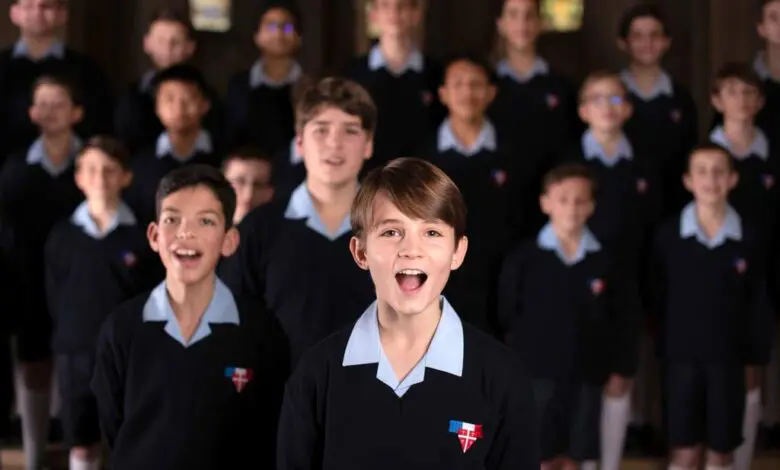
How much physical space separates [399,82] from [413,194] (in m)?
2.61

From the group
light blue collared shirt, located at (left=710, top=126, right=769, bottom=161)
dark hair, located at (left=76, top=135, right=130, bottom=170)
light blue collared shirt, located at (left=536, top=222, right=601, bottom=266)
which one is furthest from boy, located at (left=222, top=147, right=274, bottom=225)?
light blue collared shirt, located at (left=710, top=126, right=769, bottom=161)

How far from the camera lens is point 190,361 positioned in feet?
7.72

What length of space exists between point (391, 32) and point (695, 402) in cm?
181

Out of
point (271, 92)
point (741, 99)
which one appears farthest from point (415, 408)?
point (271, 92)

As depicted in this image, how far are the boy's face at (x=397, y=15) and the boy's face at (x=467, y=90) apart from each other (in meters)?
0.34

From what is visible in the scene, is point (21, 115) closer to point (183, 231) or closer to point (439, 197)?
point (183, 231)

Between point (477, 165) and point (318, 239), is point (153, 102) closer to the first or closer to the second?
point (477, 165)

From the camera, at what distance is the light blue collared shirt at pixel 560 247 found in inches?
153

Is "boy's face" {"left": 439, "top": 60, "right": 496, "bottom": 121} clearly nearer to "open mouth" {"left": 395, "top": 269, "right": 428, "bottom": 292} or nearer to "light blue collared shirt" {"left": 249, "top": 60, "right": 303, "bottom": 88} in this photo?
"light blue collared shirt" {"left": 249, "top": 60, "right": 303, "bottom": 88}

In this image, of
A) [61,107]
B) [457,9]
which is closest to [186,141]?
[61,107]

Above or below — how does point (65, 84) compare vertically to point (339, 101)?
above

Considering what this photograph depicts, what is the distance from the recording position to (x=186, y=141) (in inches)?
170

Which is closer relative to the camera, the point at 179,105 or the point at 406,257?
the point at 406,257

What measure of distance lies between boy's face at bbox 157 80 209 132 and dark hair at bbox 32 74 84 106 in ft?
1.11
